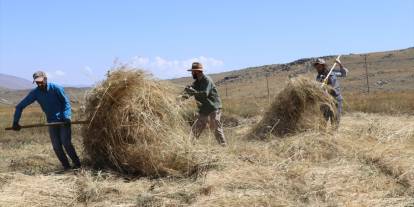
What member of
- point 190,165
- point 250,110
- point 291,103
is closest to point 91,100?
point 190,165

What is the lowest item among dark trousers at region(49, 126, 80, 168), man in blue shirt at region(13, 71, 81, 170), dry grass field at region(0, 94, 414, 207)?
dry grass field at region(0, 94, 414, 207)

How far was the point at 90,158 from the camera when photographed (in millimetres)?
7691

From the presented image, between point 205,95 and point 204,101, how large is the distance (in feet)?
0.39

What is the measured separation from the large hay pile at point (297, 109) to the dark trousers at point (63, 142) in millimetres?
3333

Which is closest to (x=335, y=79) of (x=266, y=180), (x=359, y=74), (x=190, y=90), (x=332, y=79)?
(x=332, y=79)

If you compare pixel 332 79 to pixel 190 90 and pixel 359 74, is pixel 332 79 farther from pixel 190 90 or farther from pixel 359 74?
pixel 359 74

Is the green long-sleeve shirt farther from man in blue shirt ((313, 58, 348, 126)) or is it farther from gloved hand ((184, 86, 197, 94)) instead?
man in blue shirt ((313, 58, 348, 126))

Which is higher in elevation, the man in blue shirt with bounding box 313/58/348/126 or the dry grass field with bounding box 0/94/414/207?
the man in blue shirt with bounding box 313/58/348/126

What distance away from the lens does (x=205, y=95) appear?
834 cm

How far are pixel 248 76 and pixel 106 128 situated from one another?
2118 inches

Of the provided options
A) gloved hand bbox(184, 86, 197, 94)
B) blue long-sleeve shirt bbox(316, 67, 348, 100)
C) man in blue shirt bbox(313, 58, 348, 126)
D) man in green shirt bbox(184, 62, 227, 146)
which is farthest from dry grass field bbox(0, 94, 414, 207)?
blue long-sleeve shirt bbox(316, 67, 348, 100)

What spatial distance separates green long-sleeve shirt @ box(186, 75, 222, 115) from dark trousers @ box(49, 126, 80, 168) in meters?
1.83

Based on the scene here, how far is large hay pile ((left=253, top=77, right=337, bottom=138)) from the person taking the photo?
30.6 feet

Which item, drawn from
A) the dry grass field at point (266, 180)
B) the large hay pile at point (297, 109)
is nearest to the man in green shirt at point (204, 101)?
the dry grass field at point (266, 180)
